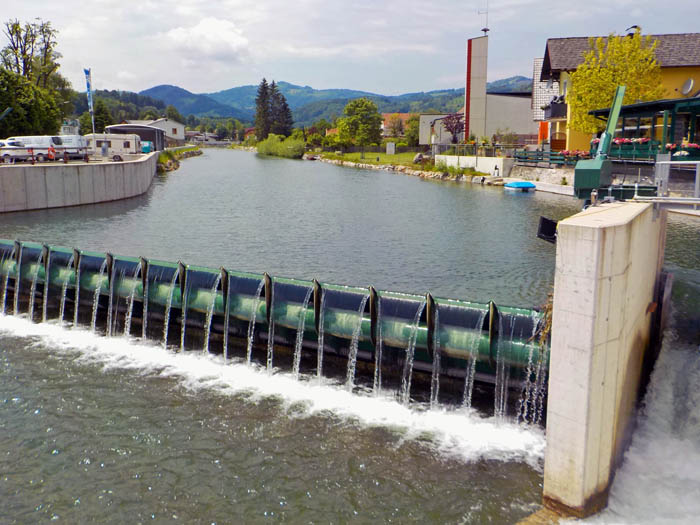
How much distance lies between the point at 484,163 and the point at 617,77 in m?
20.3

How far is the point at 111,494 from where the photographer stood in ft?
31.4

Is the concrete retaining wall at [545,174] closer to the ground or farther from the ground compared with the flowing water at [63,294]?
farther from the ground

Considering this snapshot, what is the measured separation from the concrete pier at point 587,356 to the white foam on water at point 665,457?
1.94 feet

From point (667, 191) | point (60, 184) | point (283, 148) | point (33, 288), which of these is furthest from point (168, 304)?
point (283, 148)

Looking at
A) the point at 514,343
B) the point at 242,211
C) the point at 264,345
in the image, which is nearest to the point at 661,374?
the point at 514,343

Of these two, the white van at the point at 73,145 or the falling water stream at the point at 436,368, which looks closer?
the falling water stream at the point at 436,368

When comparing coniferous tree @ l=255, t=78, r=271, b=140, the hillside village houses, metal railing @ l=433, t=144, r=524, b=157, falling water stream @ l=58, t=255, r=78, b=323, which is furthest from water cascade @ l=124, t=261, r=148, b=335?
coniferous tree @ l=255, t=78, r=271, b=140

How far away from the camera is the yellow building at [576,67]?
56062 millimetres

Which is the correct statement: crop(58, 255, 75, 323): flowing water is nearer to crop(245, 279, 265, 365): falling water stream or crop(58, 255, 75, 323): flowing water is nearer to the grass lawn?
crop(245, 279, 265, 365): falling water stream

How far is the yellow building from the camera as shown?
5606 centimetres

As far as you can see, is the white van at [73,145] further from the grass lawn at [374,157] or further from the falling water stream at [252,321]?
the grass lawn at [374,157]

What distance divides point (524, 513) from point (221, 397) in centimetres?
678

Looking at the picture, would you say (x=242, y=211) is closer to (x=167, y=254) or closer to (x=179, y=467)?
(x=167, y=254)

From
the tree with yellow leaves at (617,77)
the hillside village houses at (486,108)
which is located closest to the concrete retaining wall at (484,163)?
the hillside village houses at (486,108)
